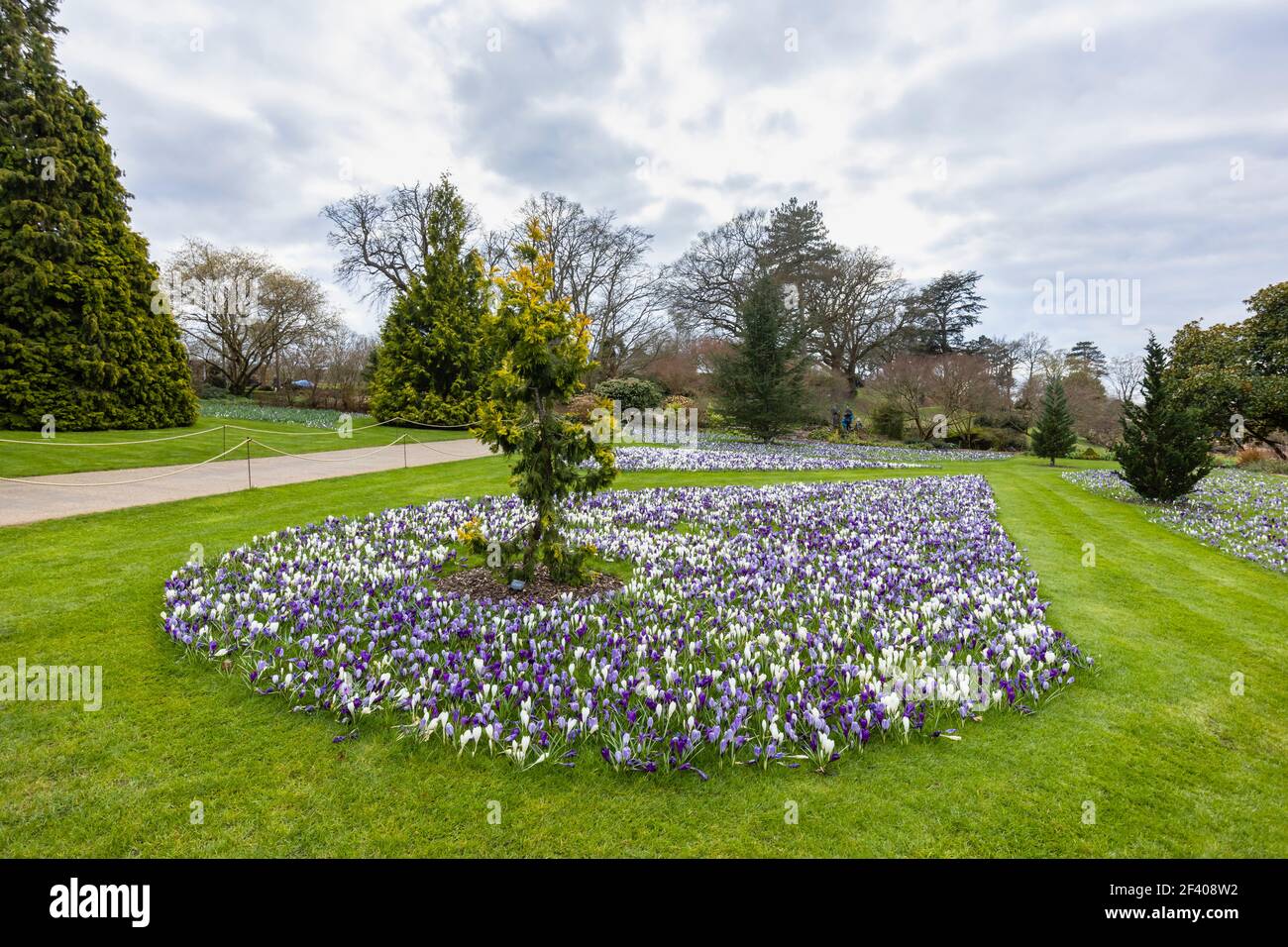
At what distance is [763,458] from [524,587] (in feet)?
50.1

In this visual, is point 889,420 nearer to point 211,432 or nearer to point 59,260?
point 211,432

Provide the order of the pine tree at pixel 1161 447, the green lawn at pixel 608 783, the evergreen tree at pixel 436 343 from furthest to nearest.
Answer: the evergreen tree at pixel 436 343, the pine tree at pixel 1161 447, the green lawn at pixel 608 783

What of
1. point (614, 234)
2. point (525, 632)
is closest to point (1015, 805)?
point (525, 632)

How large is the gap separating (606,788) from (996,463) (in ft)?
84.7

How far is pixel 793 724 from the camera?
11.8 feet

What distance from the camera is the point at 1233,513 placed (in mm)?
11383

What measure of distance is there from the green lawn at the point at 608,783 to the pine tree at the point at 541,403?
2.75 metres

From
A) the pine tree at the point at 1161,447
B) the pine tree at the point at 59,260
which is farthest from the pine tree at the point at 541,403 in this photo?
the pine tree at the point at 59,260

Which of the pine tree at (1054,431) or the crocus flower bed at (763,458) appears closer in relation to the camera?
the crocus flower bed at (763,458)

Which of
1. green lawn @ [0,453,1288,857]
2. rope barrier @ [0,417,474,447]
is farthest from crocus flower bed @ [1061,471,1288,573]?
rope barrier @ [0,417,474,447]

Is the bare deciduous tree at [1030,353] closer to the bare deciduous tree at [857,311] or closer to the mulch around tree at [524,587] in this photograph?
the bare deciduous tree at [857,311]

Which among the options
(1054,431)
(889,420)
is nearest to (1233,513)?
(1054,431)

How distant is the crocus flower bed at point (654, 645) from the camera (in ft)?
11.5
